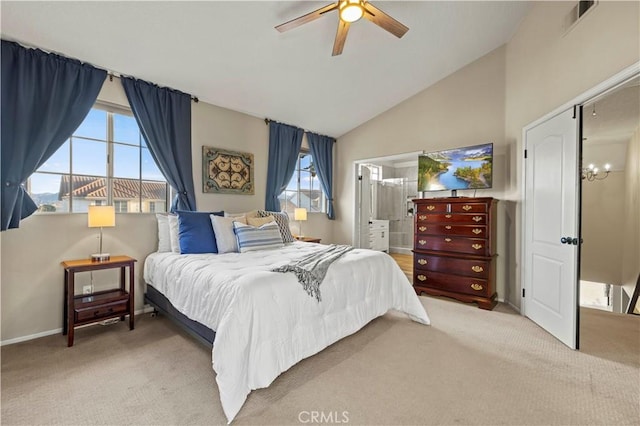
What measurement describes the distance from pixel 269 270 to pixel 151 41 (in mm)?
2411

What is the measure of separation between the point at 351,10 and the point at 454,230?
2832mm

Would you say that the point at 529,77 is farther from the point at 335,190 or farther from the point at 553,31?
the point at 335,190

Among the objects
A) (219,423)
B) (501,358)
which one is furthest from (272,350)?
(501,358)

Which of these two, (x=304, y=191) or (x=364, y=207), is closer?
(x=304, y=191)

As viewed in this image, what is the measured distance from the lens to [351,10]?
219 cm

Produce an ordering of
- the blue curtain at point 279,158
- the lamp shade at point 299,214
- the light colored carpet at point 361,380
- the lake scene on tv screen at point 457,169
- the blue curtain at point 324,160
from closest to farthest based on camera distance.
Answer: the light colored carpet at point 361,380 → the lake scene on tv screen at point 457,169 → the blue curtain at point 279,158 → the lamp shade at point 299,214 → the blue curtain at point 324,160

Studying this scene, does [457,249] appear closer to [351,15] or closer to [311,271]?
[311,271]

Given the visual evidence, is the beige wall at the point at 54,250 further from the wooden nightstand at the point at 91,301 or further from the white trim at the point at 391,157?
the white trim at the point at 391,157

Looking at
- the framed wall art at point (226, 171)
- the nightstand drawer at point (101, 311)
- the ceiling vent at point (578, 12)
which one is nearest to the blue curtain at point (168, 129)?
the framed wall art at point (226, 171)

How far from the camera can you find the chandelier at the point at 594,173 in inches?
176

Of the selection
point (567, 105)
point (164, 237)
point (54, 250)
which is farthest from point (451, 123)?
point (54, 250)

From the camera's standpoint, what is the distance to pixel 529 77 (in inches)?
131

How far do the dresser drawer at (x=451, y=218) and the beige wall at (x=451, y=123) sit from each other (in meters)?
0.54

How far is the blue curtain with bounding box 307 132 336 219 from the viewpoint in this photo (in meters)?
5.34
